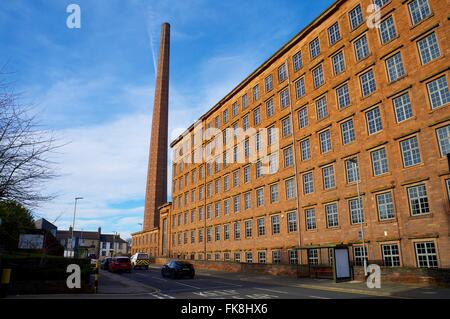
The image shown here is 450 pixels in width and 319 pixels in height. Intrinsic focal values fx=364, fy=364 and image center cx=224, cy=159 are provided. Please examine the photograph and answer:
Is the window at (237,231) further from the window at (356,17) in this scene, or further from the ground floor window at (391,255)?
the window at (356,17)

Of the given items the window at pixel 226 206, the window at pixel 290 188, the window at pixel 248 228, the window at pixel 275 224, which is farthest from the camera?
the window at pixel 226 206

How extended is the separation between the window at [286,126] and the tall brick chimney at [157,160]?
152 feet

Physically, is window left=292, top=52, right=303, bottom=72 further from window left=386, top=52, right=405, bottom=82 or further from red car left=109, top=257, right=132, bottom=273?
red car left=109, top=257, right=132, bottom=273

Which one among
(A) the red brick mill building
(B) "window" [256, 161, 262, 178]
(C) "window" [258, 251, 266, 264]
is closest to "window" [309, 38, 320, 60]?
(A) the red brick mill building

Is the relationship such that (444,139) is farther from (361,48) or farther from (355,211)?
(361,48)

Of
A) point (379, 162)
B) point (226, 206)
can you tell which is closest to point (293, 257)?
point (379, 162)

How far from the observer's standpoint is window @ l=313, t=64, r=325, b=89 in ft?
114

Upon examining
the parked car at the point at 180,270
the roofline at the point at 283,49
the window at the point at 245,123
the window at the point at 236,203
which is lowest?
the parked car at the point at 180,270

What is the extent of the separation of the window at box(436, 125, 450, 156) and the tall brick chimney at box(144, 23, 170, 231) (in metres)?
63.8

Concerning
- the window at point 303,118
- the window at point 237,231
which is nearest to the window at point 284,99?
the window at point 303,118

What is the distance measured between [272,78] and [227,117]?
1140 cm

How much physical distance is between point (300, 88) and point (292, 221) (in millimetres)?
13640

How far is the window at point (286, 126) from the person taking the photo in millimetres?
38344

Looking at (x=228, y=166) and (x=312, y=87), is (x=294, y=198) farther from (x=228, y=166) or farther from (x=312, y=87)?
(x=228, y=166)
